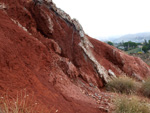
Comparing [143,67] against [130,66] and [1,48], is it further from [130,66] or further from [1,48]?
[1,48]

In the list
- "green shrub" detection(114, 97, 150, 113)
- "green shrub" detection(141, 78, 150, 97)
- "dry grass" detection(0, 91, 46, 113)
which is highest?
"dry grass" detection(0, 91, 46, 113)

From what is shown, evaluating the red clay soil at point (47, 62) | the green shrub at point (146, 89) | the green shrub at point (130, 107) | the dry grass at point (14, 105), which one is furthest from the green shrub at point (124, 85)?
the dry grass at point (14, 105)

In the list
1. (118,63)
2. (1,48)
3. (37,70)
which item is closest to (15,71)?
(1,48)

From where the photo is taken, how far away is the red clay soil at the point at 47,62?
3.31 m

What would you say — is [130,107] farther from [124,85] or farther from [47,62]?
[124,85]

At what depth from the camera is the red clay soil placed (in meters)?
3.31

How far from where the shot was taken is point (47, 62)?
523cm

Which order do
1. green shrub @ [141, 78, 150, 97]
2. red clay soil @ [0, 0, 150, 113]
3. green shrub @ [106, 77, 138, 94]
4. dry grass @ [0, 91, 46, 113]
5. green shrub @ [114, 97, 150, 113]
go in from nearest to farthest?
dry grass @ [0, 91, 46, 113]
red clay soil @ [0, 0, 150, 113]
green shrub @ [114, 97, 150, 113]
green shrub @ [141, 78, 150, 97]
green shrub @ [106, 77, 138, 94]

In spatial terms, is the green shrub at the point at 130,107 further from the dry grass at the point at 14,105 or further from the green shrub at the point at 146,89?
the green shrub at the point at 146,89

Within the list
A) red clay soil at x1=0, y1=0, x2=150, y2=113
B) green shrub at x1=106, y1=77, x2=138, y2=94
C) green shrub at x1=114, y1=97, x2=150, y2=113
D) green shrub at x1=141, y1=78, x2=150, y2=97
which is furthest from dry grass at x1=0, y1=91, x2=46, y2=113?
green shrub at x1=141, y1=78, x2=150, y2=97

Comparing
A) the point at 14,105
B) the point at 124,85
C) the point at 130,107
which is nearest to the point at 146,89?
the point at 124,85

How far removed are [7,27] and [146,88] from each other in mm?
6929

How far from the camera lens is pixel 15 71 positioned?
336 cm

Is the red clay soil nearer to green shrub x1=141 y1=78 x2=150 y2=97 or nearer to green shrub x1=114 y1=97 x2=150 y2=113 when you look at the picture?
green shrub x1=114 y1=97 x2=150 y2=113
